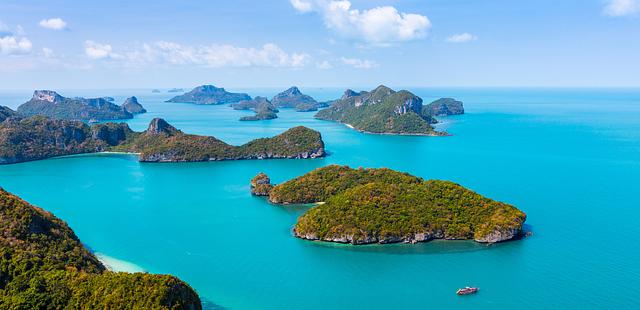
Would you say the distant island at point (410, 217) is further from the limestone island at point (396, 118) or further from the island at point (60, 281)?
the limestone island at point (396, 118)

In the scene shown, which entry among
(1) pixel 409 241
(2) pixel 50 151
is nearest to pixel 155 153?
(2) pixel 50 151

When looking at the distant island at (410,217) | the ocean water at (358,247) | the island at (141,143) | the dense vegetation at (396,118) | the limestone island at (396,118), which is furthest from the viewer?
the dense vegetation at (396,118)

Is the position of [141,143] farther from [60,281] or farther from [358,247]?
[60,281]

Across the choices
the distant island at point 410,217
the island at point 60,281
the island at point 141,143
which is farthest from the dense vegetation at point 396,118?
the island at point 60,281

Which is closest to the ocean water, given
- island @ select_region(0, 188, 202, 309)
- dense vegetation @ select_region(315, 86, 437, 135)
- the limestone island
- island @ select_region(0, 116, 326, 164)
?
island @ select_region(0, 116, 326, 164)

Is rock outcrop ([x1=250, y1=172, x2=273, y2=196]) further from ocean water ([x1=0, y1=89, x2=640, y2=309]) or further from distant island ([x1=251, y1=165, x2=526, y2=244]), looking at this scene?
distant island ([x1=251, y1=165, x2=526, y2=244])

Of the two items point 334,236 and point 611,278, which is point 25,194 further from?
point 611,278
